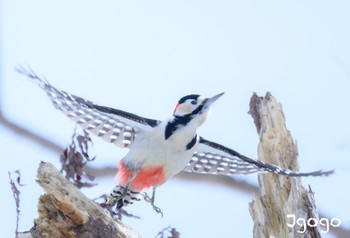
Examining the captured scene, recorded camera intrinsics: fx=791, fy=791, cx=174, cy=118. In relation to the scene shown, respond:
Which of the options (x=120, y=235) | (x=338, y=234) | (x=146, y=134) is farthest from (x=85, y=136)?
(x=338, y=234)

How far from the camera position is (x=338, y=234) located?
4473mm

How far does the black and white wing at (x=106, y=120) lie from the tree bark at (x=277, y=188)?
74 cm

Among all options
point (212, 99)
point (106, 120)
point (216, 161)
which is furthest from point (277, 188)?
point (106, 120)

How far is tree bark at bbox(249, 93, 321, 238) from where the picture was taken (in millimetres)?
3963

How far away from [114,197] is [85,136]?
0.62 metres

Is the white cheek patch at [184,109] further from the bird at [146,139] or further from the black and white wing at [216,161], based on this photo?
the black and white wing at [216,161]

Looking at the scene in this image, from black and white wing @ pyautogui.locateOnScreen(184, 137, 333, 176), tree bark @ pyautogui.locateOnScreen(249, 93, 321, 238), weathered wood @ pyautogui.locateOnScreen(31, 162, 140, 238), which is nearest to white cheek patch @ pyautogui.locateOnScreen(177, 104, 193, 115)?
black and white wing @ pyautogui.locateOnScreen(184, 137, 333, 176)

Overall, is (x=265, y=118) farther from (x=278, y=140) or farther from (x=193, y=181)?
(x=193, y=181)

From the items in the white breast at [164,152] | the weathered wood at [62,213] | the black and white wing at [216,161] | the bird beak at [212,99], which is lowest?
the weathered wood at [62,213]

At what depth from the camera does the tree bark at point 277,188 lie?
3.96 metres

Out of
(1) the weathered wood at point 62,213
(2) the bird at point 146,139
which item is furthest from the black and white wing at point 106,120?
(1) the weathered wood at point 62,213

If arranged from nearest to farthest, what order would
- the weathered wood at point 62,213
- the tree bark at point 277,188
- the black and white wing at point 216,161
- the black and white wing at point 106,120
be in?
the weathered wood at point 62,213
the tree bark at point 277,188
the black and white wing at point 106,120
the black and white wing at point 216,161

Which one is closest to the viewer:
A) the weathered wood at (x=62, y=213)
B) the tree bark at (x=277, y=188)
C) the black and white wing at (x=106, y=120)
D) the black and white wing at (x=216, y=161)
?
the weathered wood at (x=62, y=213)

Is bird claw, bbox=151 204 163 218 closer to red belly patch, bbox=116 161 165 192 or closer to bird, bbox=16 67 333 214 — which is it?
bird, bbox=16 67 333 214
